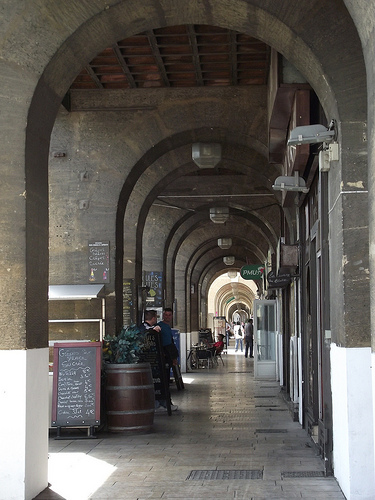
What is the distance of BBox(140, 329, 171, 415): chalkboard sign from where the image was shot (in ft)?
37.9

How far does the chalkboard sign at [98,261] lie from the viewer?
37.3 feet

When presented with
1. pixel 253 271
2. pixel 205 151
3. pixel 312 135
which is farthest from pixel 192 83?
pixel 253 271

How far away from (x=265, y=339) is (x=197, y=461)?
1259cm

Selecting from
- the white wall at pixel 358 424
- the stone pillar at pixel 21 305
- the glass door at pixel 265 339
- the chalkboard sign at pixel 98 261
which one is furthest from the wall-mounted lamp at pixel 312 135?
the glass door at pixel 265 339

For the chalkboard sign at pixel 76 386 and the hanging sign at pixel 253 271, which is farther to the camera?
the hanging sign at pixel 253 271

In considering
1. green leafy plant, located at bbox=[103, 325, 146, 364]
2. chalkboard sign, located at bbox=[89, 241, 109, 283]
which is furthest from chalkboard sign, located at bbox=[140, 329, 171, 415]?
green leafy plant, located at bbox=[103, 325, 146, 364]

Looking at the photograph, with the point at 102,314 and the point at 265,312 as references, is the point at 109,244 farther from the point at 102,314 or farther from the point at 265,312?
the point at 265,312

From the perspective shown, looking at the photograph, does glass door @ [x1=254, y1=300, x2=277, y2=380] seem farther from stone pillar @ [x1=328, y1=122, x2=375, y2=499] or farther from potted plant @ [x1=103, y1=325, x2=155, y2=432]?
stone pillar @ [x1=328, y1=122, x2=375, y2=499]

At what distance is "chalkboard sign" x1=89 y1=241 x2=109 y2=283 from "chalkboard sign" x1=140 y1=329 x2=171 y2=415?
111 cm

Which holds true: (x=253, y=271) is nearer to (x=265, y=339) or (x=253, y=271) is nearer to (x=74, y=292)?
(x=265, y=339)

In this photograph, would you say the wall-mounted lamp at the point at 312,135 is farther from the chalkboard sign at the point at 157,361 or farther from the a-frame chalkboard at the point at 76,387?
the chalkboard sign at the point at 157,361

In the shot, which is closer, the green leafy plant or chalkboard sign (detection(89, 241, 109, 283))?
the green leafy plant

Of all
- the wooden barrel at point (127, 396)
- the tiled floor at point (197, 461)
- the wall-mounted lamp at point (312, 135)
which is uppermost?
the wall-mounted lamp at point (312, 135)

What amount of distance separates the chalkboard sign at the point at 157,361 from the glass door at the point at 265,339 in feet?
27.7
